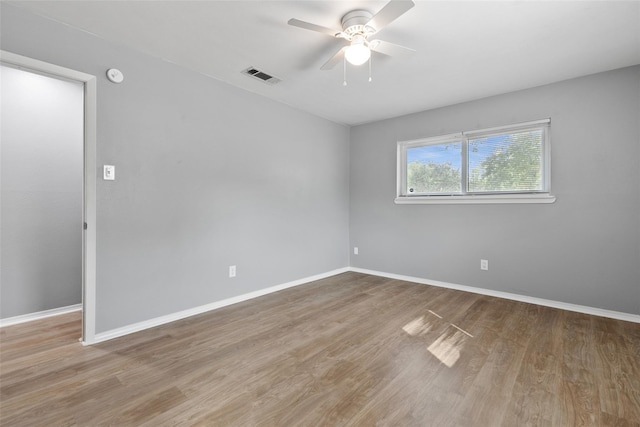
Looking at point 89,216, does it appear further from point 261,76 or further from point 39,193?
point 261,76

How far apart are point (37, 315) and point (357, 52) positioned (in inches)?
152

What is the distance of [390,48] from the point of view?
217 centimetres

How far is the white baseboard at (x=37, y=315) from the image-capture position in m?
2.64

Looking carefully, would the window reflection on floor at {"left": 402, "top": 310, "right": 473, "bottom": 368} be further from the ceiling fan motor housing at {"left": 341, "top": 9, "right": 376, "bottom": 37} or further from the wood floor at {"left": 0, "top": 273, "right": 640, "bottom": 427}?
the ceiling fan motor housing at {"left": 341, "top": 9, "right": 376, "bottom": 37}

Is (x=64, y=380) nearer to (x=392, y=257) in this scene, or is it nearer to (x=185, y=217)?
(x=185, y=217)

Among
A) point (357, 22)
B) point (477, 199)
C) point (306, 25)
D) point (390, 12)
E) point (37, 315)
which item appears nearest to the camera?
point (390, 12)

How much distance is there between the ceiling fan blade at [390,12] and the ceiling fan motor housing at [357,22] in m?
0.10

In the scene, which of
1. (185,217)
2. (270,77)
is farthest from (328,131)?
(185,217)

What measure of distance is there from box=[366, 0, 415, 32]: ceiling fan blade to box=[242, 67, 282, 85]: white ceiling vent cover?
1.39 m

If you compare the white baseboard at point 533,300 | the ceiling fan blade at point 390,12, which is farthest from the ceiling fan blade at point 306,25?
the white baseboard at point 533,300

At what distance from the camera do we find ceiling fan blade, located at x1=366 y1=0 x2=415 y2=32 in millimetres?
1629

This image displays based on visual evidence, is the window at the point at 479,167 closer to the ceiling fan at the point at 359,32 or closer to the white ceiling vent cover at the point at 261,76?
the ceiling fan at the point at 359,32

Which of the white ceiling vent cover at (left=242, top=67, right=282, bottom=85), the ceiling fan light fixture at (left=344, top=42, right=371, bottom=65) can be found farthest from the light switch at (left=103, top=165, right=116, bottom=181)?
the ceiling fan light fixture at (left=344, top=42, right=371, bottom=65)

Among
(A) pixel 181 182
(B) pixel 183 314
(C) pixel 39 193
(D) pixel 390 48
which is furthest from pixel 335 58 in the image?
(C) pixel 39 193
